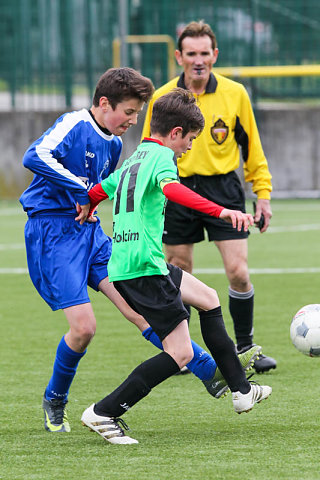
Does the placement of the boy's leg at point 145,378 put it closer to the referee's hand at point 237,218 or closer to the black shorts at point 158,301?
the black shorts at point 158,301

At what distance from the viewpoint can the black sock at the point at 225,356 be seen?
456cm

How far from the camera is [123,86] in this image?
4.71 meters

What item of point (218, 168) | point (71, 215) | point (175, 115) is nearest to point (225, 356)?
point (71, 215)

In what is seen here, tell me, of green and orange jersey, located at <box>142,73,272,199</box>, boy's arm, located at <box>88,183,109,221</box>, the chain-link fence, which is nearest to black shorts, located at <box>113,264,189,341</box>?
boy's arm, located at <box>88,183,109,221</box>

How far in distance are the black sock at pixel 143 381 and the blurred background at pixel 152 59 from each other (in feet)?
44.4

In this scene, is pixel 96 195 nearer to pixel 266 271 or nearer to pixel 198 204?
pixel 198 204

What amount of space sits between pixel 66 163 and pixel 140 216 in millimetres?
→ 702

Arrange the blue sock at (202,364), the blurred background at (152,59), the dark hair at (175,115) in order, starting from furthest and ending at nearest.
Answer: the blurred background at (152,59) → the blue sock at (202,364) → the dark hair at (175,115)

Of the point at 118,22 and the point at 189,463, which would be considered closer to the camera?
the point at 189,463

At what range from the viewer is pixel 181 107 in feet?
14.5

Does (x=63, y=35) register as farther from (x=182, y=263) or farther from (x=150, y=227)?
(x=150, y=227)

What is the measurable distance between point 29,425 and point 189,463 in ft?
3.60

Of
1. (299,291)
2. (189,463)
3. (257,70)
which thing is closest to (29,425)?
(189,463)

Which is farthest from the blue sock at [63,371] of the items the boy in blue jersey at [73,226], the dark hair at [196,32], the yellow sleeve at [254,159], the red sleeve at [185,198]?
the dark hair at [196,32]
